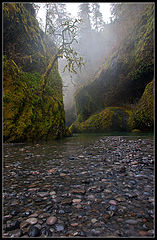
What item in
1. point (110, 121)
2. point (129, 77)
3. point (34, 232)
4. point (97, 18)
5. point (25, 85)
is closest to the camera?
point (34, 232)

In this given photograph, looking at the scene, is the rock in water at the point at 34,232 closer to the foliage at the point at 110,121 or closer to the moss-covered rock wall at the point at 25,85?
the moss-covered rock wall at the point at 25,85

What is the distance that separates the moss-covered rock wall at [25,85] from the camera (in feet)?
21.1

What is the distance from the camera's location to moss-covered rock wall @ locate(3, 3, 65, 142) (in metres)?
6.43

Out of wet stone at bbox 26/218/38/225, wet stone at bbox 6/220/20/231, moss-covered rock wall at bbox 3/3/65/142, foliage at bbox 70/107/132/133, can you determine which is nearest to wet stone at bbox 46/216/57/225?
wet stone at bbox 26/218/38/225

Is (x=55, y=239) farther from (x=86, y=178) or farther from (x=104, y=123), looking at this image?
(x=104, y=123)

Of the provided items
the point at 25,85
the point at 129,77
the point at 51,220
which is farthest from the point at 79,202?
the point at 129,77

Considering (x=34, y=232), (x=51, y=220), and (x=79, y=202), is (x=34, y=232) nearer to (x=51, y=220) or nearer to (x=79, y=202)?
(x=51, y=220)

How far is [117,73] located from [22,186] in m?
15.3

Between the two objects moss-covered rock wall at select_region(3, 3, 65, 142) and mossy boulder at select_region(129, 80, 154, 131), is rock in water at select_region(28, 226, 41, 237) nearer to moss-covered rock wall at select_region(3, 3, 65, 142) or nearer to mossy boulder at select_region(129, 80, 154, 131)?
moss-covered rock wall at select_region(3, 3, 65, 142)

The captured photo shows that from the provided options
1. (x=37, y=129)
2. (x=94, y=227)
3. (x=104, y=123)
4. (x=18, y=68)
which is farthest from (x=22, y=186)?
(x=104, y=123)

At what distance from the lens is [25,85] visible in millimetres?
7359

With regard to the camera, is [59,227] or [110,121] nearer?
[59,227]

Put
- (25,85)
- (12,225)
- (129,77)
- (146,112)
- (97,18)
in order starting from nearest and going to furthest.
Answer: (12,225) → (25,85) → (146,112) → (129,77) → (97,18)

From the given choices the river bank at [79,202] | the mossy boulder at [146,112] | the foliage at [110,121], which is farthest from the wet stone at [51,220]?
the foliage at [110,121]
